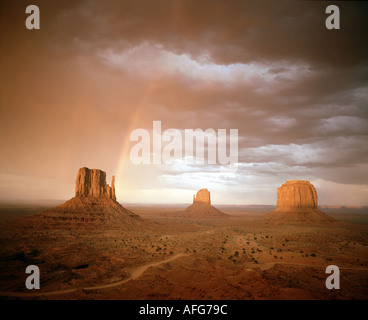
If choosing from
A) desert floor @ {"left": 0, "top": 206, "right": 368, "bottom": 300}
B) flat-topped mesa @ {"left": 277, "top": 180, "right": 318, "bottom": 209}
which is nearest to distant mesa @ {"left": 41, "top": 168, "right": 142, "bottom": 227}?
desert floor @ {"left": 0, "top": 206, "right": 368, "bottom": 300}

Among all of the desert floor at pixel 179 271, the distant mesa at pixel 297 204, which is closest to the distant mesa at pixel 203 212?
the distant mesa at pixel 297 204

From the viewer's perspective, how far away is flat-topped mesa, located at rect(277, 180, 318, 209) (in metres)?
123

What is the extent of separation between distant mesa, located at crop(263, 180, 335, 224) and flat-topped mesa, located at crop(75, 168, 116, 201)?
9226 centimetres

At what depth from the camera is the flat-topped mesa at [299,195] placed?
123 metres

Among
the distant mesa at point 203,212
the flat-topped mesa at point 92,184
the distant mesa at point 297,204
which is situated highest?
the flat-topped mesa at point 92,184

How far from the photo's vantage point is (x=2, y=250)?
35.7 metres

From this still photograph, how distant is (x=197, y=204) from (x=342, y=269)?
566 feet

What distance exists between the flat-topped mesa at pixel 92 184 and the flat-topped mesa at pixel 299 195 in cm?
10354

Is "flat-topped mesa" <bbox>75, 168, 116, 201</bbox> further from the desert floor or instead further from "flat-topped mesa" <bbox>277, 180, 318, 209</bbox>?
"flat-topped mesa" <bbox>277, 180, 318, 209</bbox>

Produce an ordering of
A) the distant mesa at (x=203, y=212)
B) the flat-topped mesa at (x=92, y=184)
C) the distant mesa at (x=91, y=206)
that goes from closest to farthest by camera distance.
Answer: the distant mesa at (x=91, y=206)
the flat-topped mesa at (x=92, y=184)
the distant mesa at (x=203, y=212)

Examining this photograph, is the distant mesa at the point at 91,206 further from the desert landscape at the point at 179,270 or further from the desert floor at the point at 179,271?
the desert floor at the point at 179,271

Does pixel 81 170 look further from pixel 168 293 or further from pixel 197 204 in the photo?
pixel 197 204
